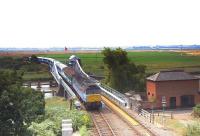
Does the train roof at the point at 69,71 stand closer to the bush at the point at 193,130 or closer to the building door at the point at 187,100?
the building door at the point at 187,100

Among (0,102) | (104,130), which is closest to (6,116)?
(0,102)

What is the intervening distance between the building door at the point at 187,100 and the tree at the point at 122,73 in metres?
9.29

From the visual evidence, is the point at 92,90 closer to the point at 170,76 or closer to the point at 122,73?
the point at 170,76

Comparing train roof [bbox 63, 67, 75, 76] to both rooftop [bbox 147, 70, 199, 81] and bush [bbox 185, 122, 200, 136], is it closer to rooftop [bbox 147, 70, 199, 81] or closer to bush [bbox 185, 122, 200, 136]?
rooftop [bbox 147, 70, 199, 81]

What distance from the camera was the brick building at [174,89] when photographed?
48469 mm

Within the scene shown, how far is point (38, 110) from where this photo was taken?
31.6 meters

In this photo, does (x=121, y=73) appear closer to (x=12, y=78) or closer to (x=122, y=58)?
(x=122, y=58)

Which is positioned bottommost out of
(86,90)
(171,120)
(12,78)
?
(171,120)

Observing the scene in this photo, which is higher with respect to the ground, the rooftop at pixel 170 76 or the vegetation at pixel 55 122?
the rooftop at pixel 170 76

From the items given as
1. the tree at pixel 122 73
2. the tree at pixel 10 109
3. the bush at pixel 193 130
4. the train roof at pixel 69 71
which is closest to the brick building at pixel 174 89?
the tree at pixel 122 73

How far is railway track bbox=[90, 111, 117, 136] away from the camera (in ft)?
92.3

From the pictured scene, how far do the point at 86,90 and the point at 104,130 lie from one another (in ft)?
31.2

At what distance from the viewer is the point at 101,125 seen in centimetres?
3142

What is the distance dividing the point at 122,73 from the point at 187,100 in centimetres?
1147
